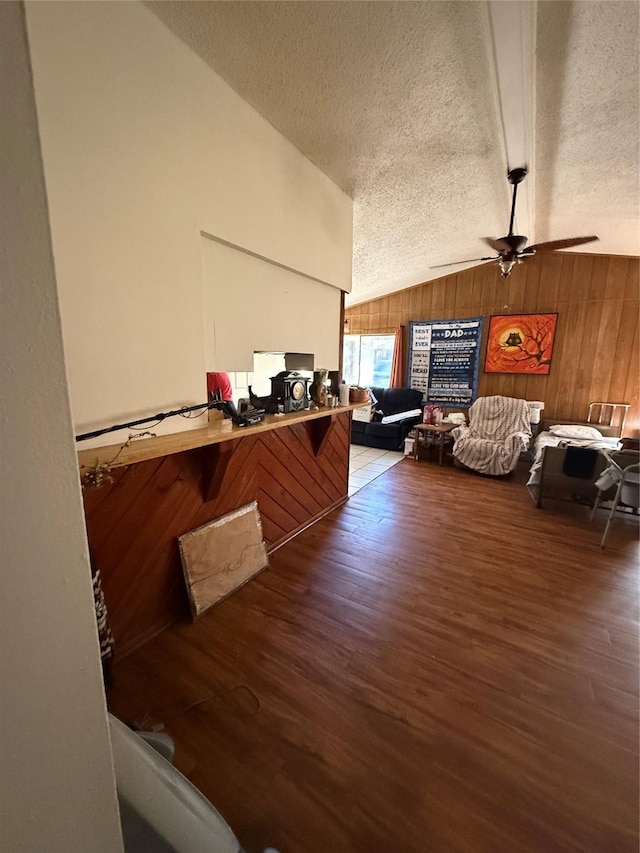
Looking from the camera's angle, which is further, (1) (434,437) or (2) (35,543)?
(1) (434,437)

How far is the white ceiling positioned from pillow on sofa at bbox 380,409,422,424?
3.09m

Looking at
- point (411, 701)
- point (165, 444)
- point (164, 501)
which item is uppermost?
point (165, 444)

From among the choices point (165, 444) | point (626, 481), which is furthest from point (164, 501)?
point (626, 481)

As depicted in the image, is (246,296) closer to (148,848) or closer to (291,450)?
(291,450)

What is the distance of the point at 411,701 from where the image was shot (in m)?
1.50

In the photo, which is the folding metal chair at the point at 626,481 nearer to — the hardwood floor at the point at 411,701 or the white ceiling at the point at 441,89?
the hardwood floor at the point at 411,701

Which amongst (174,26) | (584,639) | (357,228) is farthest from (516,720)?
(357,228)

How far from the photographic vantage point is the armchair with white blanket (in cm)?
434

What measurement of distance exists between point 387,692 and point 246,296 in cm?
222

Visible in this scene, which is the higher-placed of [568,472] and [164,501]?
[164,501]

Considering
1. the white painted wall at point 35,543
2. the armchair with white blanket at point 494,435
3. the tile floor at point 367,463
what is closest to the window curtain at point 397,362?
the tile floor at point 367,463

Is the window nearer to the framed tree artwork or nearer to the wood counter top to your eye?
the framed tree artwork

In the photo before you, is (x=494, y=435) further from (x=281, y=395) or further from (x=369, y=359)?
(x=281, y=395)

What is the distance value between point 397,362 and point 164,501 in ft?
16.5
